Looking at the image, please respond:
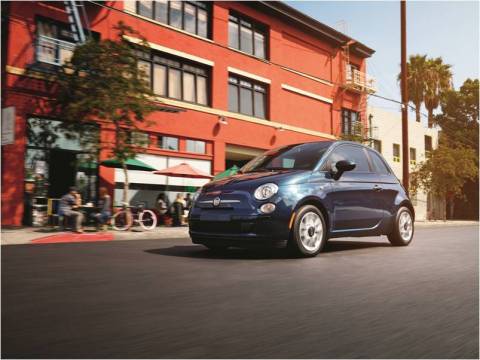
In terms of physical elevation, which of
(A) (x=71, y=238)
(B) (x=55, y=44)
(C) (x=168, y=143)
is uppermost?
(B) (x=55, y=44)

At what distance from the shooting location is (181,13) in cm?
2106

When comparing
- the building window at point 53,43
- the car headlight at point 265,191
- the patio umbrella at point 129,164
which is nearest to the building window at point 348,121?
the patio umbrella at point 129,164

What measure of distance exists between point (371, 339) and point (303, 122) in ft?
82.3

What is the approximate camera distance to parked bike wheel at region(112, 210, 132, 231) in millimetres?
13297

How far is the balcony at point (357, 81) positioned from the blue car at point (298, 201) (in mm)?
23627

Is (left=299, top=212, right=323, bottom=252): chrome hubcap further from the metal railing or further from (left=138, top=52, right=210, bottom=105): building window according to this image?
(left=138, top=52, right=210, bottom=105): building window

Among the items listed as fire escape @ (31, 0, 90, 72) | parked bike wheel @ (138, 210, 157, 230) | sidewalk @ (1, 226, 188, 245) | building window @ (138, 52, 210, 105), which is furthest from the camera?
building window @ (138, 52, 210, 105)

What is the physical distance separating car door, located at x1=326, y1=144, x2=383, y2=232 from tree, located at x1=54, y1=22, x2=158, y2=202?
8.12 meters

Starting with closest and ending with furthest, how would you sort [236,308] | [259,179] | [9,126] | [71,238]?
[236,308] < [259,179] < [9,126] < [71,238]

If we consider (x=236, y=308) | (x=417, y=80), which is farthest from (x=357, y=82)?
(x=236, y=308)

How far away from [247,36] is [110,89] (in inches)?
491

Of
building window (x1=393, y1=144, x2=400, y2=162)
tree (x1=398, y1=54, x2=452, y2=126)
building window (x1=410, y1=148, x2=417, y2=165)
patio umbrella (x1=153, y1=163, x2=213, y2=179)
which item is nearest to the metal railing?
patio umbrella (x1=153, y1=163, x2=213, y2=179)

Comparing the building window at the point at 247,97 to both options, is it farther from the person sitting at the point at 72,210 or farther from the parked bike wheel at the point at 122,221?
the person sitting at the point at 72,210

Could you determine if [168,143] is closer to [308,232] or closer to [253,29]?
[253,29]
